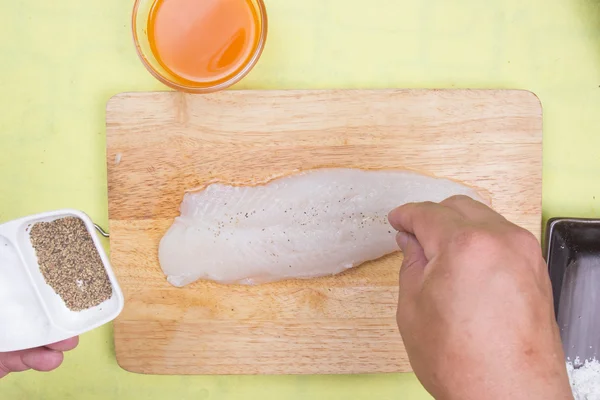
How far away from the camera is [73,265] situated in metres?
1.28

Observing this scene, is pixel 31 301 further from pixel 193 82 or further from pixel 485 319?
pixel 485 319

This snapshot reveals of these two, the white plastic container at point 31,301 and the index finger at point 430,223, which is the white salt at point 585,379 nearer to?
the index finger at point 430,223

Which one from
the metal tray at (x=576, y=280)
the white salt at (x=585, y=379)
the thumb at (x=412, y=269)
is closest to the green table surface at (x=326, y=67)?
the metal tray at (x=576, y=280)

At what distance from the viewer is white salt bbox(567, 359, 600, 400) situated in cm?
146

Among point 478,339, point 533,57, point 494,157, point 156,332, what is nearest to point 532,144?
point 494,157

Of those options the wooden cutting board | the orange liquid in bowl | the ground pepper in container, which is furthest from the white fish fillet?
the orange liquid in bowl

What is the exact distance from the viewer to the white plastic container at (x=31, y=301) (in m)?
1.22

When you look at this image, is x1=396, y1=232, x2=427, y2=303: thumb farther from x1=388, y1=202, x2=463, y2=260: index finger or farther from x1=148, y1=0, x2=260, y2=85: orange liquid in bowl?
Answer: x1=148, y1=0, x2=260, y2=85: orange liquid in bowl

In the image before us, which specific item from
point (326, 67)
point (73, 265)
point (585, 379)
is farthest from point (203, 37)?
point (585, 379)

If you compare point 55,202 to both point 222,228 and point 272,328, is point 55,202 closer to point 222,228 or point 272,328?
point 222,228

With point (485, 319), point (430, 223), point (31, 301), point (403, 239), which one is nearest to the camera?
point (485, 319)

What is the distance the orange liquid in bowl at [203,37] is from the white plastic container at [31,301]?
0.48 metres

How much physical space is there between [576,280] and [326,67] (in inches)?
37.8

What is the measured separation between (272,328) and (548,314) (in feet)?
2.47
